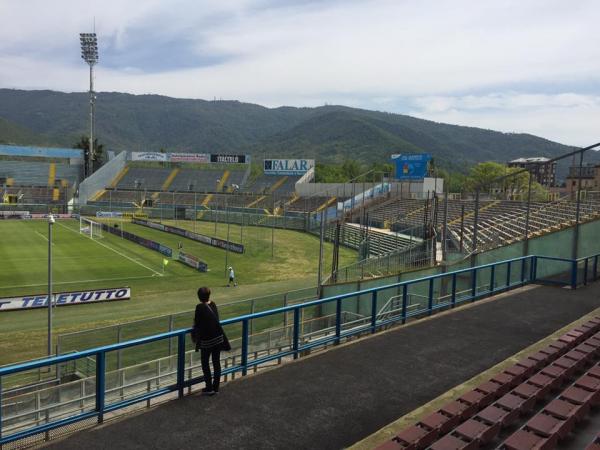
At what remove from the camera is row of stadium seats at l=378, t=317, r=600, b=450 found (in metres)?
6.12

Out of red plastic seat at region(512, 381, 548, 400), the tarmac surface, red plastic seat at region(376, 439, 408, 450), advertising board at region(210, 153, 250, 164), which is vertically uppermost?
advertising board at region(210, 153, 250, 164)

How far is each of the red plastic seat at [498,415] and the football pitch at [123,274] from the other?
1732 cm

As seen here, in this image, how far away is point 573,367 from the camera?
866 cm

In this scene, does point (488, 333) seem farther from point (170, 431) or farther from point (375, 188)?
point (375, 188)

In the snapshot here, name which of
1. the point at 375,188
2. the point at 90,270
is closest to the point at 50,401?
the point at 90,270

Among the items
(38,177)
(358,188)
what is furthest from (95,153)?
(358,188)

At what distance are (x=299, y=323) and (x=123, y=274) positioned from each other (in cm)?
2871

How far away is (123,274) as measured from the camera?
3591cm

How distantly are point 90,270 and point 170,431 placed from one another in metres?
32.6

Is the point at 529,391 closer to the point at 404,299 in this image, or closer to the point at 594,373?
the point at 594,373

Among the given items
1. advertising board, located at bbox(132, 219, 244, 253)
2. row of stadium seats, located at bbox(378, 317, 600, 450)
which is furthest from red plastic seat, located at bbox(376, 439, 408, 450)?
advertising board, located at bbox(132, 219, 244, 253)

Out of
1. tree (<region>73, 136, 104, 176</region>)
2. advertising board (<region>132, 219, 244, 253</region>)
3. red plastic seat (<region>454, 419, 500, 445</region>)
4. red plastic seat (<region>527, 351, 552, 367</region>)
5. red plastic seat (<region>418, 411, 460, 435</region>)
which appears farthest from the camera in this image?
tree (<region>73, 136, 104, 176</region>)

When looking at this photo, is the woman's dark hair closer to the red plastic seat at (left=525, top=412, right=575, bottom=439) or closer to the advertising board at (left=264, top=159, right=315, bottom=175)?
the red plastic seat at (left=525, top=412, right=575, bottom=439)

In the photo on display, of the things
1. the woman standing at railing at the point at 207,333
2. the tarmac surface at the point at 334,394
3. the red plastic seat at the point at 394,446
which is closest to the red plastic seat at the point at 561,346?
the tarmac surface at the point at 334,394
